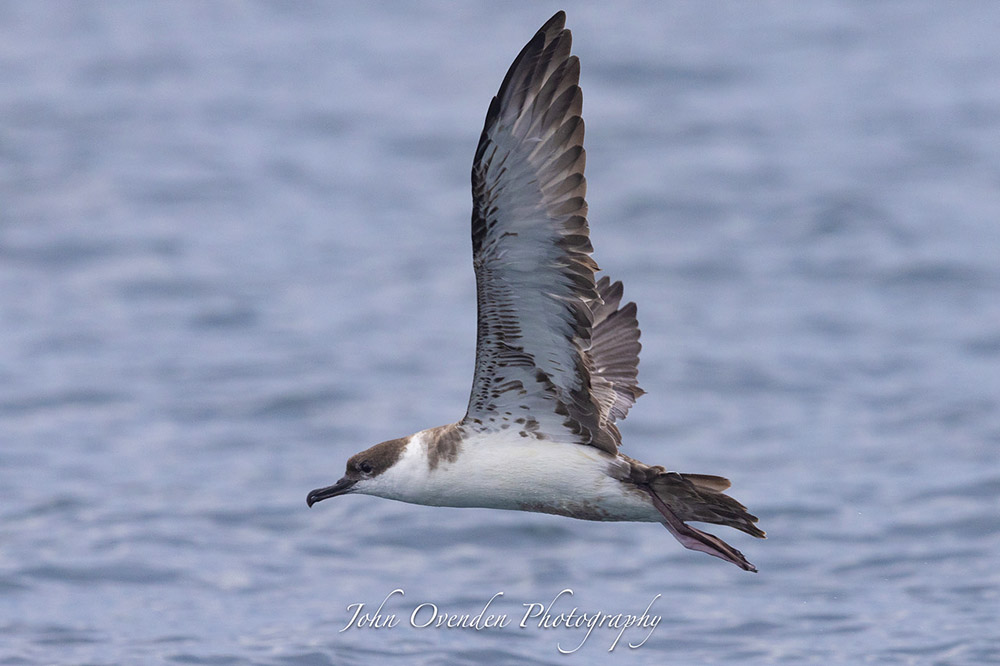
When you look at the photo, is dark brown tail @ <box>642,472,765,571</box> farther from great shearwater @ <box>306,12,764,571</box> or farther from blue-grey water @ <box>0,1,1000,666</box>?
blue-grey water @ <box>0,1,1000,666</box>

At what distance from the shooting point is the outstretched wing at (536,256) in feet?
22.4

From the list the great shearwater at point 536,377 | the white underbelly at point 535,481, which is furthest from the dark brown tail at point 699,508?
the white underbelly at point 535,481

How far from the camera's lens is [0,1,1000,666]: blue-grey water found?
10.9 metres

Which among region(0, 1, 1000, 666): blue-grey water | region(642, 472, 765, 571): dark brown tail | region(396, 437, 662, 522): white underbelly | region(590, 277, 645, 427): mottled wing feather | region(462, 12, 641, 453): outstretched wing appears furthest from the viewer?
region(0, 1, 1000, 666): blue-grey water

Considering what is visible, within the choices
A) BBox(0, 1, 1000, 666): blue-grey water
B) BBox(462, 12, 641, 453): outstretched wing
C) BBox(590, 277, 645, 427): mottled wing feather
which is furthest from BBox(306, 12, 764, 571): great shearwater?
BBox(0, 1, 1000, 666): blue-grey water

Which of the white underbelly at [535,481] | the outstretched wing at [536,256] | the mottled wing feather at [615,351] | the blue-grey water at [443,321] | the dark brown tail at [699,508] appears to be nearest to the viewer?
Result: the outstretched wing at [536,256]

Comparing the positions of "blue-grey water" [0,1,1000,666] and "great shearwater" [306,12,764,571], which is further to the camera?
"blue-grey water" [0,1,1000,666]

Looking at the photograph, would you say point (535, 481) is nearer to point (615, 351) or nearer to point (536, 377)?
point (536, 377)

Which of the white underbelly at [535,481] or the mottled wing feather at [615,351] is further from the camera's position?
the mottled wing feather at [615,351]

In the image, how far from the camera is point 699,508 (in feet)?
25.4

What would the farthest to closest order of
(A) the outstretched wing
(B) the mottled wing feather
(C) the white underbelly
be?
(B) the mottled wing feather → (C) the white underbelly → (A) the outstretched wing

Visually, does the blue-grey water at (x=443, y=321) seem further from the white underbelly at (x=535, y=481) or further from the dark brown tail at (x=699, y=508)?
the dark brown tail at (x=699, y=508)

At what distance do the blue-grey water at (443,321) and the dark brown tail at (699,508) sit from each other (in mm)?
2409

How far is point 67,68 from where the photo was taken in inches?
882
